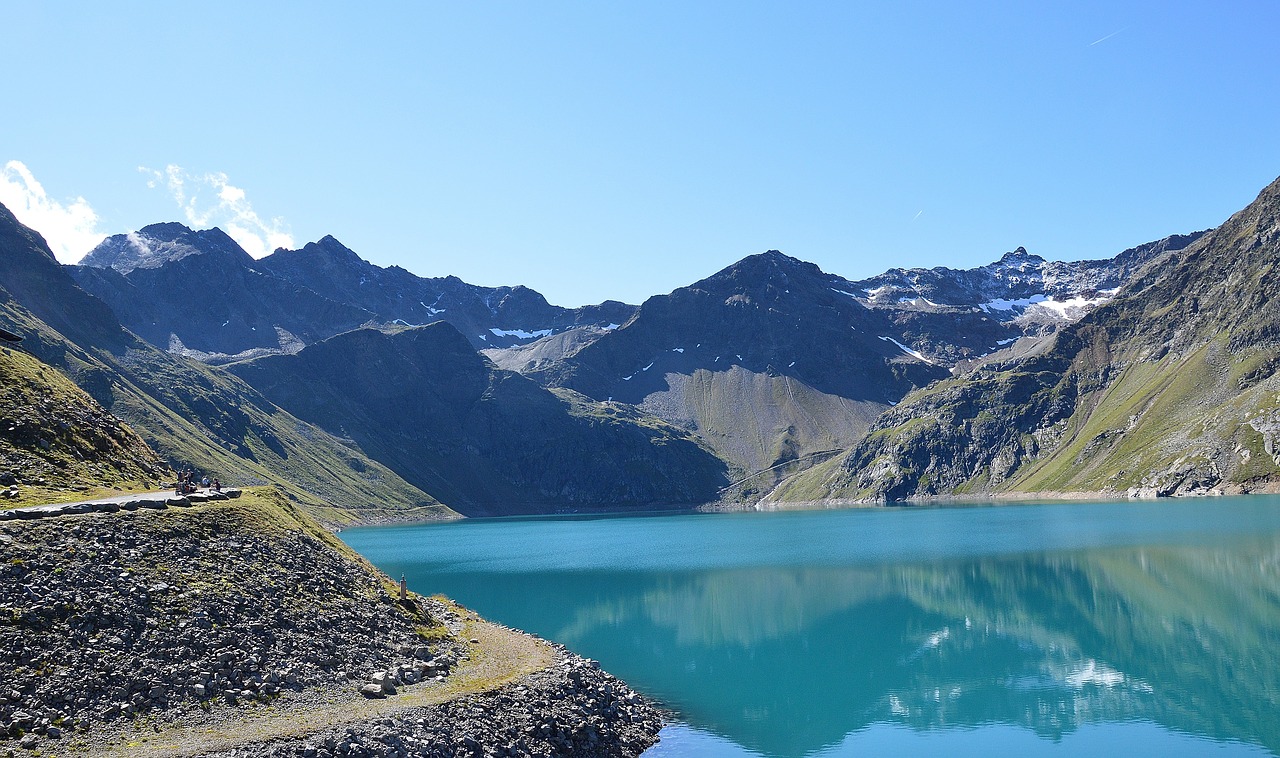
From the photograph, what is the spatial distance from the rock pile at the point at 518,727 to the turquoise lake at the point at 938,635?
2397 mm

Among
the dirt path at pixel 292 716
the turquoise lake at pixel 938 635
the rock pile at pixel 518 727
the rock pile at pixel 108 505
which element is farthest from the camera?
the turquoise lake at pixel 938 635

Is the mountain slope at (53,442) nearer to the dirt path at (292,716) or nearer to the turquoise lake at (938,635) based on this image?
the dirt path at (292,716)

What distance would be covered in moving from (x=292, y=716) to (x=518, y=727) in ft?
28.5

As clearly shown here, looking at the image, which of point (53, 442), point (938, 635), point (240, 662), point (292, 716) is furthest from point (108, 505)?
point (938, 635)

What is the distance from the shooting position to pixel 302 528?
4759cm

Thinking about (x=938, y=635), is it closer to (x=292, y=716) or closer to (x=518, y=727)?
(x=518, y=727)

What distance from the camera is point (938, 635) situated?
2648 inches

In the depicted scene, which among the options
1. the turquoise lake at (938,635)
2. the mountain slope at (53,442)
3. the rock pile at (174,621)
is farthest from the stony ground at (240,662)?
the mountain slope at (53,442)

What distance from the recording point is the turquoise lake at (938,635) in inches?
1705

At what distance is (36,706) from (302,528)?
793 inches

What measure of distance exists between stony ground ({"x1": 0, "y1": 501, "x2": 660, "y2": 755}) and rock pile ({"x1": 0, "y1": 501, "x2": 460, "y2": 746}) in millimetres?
71

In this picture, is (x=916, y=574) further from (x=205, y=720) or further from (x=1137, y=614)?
(x=205, y=720)

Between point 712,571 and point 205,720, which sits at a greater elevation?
point 205,720

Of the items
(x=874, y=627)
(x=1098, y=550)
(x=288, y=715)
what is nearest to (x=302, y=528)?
(x=288, y=715)
